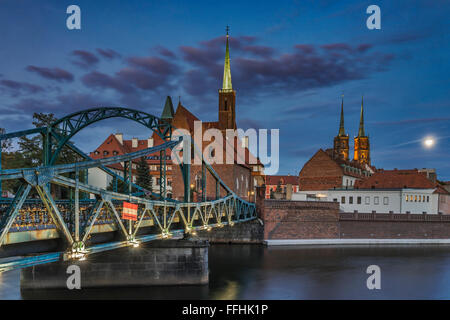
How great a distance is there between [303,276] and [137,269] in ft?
41.3

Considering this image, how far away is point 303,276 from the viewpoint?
30.2 meters

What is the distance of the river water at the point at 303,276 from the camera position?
78.3ft

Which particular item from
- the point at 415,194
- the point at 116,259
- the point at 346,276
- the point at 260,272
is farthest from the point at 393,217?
the point at 116,259

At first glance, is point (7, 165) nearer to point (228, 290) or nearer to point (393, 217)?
point (228, 290)

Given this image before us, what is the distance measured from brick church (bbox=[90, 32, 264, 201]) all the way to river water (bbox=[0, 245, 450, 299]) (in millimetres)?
13932

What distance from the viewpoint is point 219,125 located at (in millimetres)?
64875

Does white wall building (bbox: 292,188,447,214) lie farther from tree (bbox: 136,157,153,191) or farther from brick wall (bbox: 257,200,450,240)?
tree (bbox: 136,157,153,191)

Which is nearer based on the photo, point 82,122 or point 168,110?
point 82,122

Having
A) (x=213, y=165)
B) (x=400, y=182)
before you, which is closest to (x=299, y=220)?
(x=213, y=165)

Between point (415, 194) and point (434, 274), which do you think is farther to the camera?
point (415, 194)

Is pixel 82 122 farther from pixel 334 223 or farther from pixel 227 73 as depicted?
pixel 227 73

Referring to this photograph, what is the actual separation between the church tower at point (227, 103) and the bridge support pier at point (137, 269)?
41563 millimetres

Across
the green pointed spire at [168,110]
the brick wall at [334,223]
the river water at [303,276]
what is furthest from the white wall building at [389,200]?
the green pointed spire at [168,110]

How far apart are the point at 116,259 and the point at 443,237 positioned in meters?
39.9
